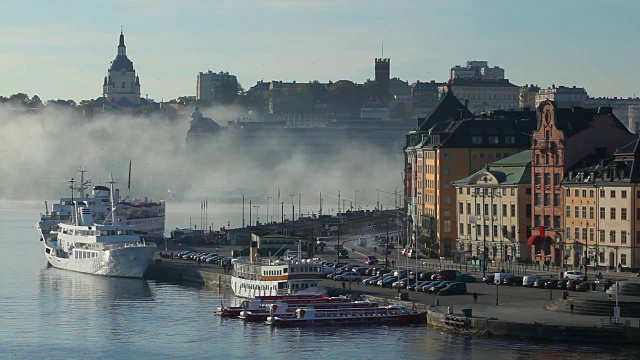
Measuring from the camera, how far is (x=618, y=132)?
264 ft

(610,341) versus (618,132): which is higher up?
(618,132)

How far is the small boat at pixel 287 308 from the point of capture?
62.4 metres

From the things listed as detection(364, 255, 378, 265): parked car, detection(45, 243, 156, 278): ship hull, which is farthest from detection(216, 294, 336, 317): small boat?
detection(45, 243, 156, 278): ship hull

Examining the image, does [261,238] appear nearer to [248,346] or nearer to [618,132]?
[618,132]

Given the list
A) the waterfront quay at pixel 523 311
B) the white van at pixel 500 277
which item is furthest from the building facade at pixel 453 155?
the white van at pixel 500 277

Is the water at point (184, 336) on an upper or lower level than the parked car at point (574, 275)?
lower

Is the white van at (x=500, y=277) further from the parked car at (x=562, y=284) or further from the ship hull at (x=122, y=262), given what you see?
the ship hull at (x=122, y=262)

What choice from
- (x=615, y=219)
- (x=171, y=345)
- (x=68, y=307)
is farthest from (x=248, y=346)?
(x=615, y=219)

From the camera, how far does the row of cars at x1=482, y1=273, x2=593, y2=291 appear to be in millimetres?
64125

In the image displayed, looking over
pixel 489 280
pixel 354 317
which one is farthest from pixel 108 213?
pixel 354 317

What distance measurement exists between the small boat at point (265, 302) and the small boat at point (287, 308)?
0.37m

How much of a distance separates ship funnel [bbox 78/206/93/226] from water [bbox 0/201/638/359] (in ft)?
71.9

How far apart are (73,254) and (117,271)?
259 inches

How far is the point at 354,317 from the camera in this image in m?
61.4
